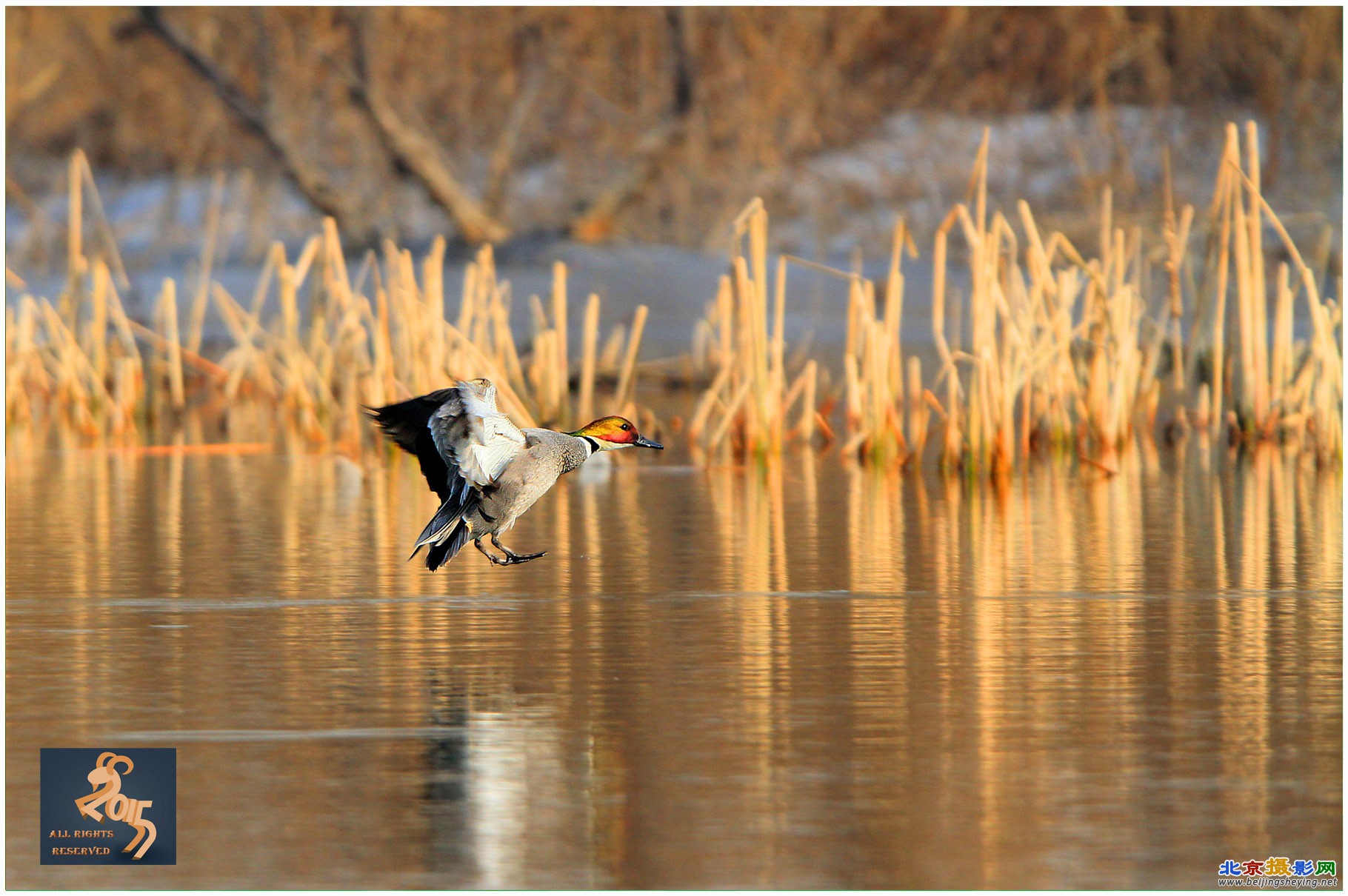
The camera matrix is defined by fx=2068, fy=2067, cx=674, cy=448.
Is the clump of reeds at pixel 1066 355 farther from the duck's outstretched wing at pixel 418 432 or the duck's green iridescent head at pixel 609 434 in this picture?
the duck's outstretched wing at pixel 418 432

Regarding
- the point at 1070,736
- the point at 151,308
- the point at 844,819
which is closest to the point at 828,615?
the point at 1070,736

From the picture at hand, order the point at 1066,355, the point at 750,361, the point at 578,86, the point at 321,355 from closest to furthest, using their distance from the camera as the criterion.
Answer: the point at 1066,355
the point at 750,361
the point at 321,355
the point at 578,86

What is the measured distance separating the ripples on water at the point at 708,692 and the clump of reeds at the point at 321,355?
8.28 ft

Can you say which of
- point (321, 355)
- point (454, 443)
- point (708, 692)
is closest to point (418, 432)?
point (454, 443)

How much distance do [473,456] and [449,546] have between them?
0.36m

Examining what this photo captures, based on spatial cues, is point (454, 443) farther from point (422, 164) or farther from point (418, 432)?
point (422, 164)

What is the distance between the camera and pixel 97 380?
1259cm

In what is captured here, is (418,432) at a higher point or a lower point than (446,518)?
higher

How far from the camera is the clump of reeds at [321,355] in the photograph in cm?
1112

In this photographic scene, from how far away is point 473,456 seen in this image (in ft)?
18.3

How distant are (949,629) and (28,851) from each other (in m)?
2.82

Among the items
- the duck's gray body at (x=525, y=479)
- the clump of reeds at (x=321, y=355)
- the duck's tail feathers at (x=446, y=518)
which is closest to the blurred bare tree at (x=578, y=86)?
the clump of reeds at (x=321, y=355)

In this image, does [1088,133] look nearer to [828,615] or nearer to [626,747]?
[828,615]

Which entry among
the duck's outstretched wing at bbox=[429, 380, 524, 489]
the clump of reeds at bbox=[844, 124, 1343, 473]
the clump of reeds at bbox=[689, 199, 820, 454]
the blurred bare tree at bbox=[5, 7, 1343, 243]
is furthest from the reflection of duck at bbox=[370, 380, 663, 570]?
the blurred bare tree at bbox=[5, 7, 1343, 243]
